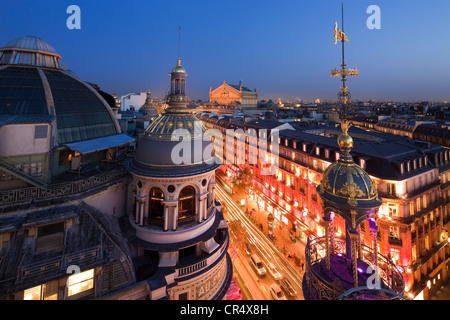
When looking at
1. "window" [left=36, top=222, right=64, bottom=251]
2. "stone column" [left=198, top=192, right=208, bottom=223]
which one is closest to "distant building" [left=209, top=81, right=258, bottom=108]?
"stone column" [left=198, top=192, right=208, bottom=223]

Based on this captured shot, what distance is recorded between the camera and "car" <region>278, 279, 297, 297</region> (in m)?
30.0

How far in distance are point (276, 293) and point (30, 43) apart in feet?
131

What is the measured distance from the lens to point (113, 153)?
25609mm

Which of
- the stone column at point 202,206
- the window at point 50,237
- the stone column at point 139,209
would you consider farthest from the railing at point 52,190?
the stone column at point 202,206

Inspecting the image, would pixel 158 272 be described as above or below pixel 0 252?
below

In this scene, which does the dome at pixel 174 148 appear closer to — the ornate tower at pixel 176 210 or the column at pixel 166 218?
the ornate tower at pixel 176 210

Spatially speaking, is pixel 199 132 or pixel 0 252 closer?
pixel 0 252

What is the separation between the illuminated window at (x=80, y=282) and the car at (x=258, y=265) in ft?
77.8

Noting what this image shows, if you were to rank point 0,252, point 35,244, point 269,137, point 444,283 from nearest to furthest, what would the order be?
point 0,252, point 35,244, point 444,283, point 269,137

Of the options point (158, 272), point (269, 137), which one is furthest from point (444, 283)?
point (158, 272)

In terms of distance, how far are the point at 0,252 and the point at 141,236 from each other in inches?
359

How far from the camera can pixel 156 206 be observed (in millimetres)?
21172
